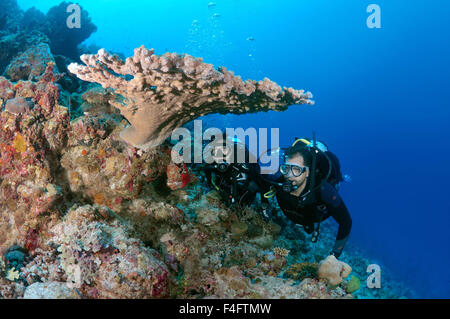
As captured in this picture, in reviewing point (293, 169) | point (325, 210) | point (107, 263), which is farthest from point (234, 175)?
point (107, 263)

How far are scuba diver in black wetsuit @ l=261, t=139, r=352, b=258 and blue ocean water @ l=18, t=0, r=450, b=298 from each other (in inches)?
1460

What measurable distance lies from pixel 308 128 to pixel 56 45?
277 feet

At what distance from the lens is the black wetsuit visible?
156 inches

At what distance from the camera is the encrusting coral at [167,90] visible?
2234 mm

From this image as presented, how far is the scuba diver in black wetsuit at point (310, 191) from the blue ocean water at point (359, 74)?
3708 centimetres

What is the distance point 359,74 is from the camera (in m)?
82.6

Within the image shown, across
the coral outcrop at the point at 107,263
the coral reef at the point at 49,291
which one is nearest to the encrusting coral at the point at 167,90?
the coral outcrop at the point at 107,263

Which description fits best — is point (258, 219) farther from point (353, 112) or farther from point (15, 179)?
point (353, 112)

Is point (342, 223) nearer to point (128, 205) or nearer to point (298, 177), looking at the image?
point (298, 177)

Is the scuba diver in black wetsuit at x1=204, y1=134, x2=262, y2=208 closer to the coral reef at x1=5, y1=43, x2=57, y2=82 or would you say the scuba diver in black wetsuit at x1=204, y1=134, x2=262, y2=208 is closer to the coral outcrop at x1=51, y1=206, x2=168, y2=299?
the coral outcrop at x1=51, y1=206, x2=168, y2=299

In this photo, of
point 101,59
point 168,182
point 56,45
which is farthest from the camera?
point 56,45

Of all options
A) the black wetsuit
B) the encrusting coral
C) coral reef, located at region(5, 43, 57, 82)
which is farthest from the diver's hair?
coral reef, located at region(5, 43, 57, 82)

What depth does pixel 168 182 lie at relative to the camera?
3.81 metres
